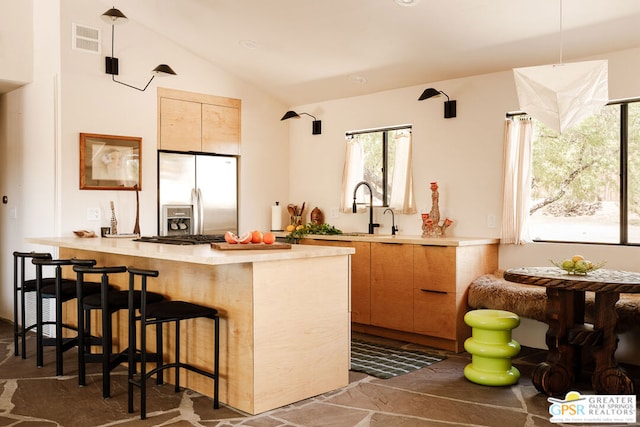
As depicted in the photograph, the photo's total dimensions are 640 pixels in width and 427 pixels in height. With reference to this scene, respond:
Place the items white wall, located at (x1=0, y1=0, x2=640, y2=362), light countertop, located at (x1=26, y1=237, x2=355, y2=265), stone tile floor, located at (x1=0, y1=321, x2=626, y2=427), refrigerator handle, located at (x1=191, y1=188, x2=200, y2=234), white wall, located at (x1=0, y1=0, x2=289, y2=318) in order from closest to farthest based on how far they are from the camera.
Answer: light countertop, located at (x1=26, y1=237, x2=355, y2=265)
stone tile floor, located at (x1=0, y1=321, x2=626, y2=427)
white wall, located at (x1=0, y1=0, x2=640, y2=362)
white wall, located at (x1=0, y1=0, x2=289, y2=318)
refrigerator handle, located at (x1=191, y1=188, x2=200, y2=234)

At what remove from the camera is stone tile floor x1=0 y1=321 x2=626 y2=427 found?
124 inches

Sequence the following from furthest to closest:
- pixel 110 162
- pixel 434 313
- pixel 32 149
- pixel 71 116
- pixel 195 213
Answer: pixel 195 213, pixel 32 149, pixel 110 162, pixel 71 116, pixel 434 313

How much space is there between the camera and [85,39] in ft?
17.6

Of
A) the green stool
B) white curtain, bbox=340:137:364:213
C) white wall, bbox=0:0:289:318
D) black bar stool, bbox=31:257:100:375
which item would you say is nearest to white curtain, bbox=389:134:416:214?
white curtain, bbox=340:137:364:213

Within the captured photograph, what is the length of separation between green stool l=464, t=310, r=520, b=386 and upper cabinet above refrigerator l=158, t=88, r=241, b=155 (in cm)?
361

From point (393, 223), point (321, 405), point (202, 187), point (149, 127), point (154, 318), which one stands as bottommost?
point (321, 405)

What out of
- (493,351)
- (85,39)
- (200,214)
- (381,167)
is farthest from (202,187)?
(493,351)

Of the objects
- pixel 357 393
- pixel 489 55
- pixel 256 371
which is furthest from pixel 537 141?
pixel 256 371

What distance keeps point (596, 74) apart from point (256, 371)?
2.44m

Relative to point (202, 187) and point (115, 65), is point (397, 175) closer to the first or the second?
point (202, 187)

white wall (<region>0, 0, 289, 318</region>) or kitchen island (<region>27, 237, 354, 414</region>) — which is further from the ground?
white wall (<region>0, 0, 289, 318</region>)

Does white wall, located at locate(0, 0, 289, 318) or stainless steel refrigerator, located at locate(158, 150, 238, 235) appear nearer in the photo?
Answer: white wall, located at locate(0, 0, 289, 318)

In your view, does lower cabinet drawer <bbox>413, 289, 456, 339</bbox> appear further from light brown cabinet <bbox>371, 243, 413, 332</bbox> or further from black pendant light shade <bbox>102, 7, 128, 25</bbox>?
black pendant light shade <bbox>102, 7, 128, 25</bbox>

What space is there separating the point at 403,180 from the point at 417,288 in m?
1.30
